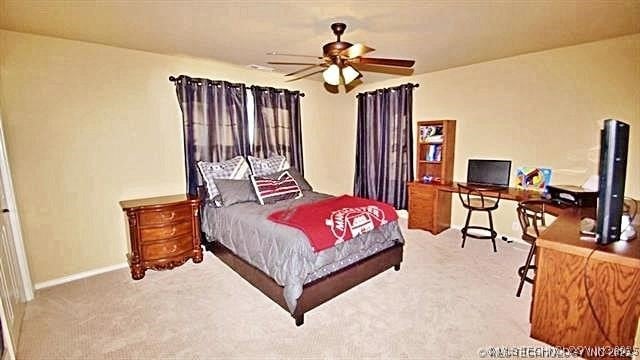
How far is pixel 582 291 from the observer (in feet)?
6.03

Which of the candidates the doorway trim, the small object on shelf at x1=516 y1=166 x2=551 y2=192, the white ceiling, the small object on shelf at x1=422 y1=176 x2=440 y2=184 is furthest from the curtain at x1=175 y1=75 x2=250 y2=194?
the small object on shelf at x1=516 y1=166 x2=551 y2=192

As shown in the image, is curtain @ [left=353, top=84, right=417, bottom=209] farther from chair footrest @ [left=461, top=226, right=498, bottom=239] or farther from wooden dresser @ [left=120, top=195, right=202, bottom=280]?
wooden dresser @ [left=120, top=195, right=202, bottom=280]

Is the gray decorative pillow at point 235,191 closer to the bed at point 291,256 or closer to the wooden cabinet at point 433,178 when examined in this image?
the bed at point 291,256

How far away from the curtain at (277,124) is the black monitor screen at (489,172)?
2.48 meters

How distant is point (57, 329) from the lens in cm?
222

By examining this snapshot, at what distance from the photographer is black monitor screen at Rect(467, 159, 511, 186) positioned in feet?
12.7

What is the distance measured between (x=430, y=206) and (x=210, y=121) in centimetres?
316

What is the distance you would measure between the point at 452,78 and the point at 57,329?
5.01 metres

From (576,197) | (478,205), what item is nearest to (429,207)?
(478,205)

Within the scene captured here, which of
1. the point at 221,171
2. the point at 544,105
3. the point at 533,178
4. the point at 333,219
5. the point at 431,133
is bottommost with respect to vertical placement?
the point at 333,219

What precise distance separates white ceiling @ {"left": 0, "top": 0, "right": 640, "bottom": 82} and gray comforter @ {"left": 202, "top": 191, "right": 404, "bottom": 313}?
1.68 meters

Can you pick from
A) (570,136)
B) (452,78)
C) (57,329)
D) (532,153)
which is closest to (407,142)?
(452,78)

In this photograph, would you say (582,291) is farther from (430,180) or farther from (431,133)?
(431,133)

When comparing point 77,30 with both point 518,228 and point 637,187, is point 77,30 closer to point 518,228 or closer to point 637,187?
point 518,228
